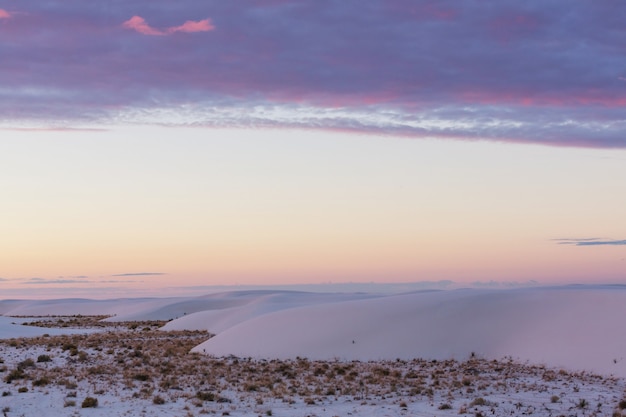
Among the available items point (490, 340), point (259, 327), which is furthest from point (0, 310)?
point (490, 340)

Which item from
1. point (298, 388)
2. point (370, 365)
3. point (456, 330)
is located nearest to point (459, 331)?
point (456, 330)

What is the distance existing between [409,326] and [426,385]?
36.4 ft

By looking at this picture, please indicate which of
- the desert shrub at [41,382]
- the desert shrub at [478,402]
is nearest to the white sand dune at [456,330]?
the desert shrub at [478,402]

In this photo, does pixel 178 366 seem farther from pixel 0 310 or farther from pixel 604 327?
pixel 0 310

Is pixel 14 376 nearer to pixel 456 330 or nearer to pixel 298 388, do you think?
pixel 298 388

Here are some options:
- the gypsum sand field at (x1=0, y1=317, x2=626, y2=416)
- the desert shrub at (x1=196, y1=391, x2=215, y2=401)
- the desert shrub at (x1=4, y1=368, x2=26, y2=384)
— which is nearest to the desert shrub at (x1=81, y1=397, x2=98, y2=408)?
the gypsum sand field at (x1=0, y1=317, x2=626, y2=416)

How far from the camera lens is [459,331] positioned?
33.9 meters

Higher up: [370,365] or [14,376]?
[14,376]

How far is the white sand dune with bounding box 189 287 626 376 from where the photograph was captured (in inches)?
1164

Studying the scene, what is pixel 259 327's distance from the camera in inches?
1586

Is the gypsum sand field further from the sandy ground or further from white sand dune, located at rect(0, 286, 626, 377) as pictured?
white sand dune, located at rect(0, 286, 626, 377)

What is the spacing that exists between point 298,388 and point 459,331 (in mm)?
12242

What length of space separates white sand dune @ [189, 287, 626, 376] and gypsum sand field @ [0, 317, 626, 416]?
1.38 meters

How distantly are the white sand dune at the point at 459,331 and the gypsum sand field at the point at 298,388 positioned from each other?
54.4 inches
